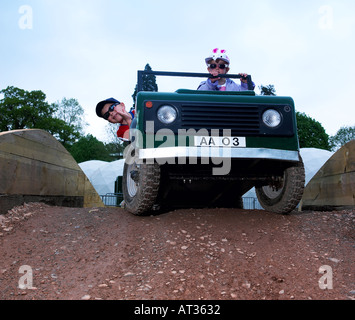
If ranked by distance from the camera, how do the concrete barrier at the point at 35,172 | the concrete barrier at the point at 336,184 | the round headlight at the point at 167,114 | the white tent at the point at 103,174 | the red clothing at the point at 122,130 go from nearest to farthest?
the round headlight at the point at 167,114, the concrete barrier at the point at 35,172, the concrete barrier at the point at 336,184, the red clothing at the point at 122,130, the white tent at the point at 103,174

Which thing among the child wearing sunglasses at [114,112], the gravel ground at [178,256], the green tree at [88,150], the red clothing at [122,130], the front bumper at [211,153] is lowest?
the gravel ground at [178,256]

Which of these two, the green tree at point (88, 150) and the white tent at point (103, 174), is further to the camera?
the green tree at point (88, 150)

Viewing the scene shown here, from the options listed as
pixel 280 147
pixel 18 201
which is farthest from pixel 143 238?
pixel 18 201

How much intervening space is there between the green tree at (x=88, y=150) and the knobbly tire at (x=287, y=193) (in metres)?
34.4

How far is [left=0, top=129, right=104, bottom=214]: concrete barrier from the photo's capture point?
13.4 feet

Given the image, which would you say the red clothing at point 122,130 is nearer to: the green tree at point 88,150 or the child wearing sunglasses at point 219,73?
the child wearing sunglasses at point 219,73

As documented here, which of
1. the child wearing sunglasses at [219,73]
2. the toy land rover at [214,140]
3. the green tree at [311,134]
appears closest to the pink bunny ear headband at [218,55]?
the child wearing sunglasses at [219,73]

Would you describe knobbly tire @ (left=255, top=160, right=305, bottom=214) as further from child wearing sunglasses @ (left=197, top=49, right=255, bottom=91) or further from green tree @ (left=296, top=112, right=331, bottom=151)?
green tree @ (left=296, top=112, right=331, bottom=151)

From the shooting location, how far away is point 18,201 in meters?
4.27

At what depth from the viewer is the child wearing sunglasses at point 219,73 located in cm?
483

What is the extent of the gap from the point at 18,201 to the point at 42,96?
35.2m

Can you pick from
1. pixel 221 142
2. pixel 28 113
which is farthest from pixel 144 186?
pixel 28 113

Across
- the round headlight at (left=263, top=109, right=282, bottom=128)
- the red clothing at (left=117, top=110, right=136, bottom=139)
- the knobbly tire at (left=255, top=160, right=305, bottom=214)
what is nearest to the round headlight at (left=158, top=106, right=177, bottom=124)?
the round headlight at (left=263, top=109, right=282, bottom=128)
